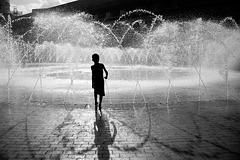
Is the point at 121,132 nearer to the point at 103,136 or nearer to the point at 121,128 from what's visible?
the point at 121,128

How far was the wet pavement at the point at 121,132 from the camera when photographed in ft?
11.2

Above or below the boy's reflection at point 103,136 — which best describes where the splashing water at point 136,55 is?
above

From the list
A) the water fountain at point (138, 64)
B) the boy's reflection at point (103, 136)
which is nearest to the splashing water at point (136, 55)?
the water fountain at point (138, 64)

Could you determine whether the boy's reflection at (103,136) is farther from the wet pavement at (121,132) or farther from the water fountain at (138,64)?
the water fountain at (138,64)

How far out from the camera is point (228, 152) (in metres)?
3.42

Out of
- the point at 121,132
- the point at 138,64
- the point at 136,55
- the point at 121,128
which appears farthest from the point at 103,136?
the point at 136,55

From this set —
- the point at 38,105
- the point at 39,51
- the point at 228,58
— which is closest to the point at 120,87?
the point at 38,105

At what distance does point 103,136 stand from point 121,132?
0.40m

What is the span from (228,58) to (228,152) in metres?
18.7

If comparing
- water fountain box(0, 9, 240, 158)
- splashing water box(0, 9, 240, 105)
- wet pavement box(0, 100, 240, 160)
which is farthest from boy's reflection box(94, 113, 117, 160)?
splashing water box(0, 9, 240, 105)

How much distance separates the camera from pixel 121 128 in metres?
4.57

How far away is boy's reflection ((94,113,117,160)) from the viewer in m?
3.45

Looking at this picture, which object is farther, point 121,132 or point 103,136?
point 121,132

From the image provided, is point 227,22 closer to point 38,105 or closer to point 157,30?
point 157,30
